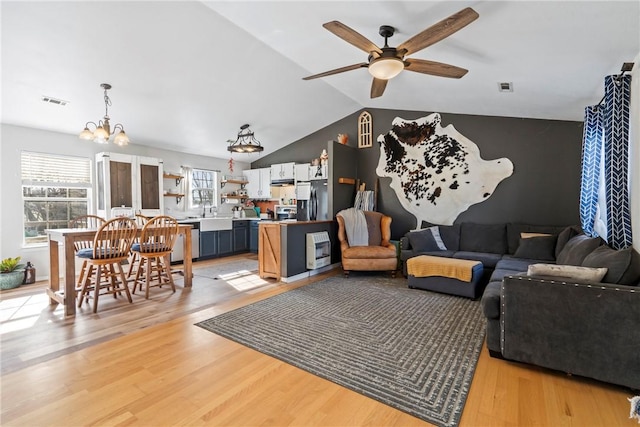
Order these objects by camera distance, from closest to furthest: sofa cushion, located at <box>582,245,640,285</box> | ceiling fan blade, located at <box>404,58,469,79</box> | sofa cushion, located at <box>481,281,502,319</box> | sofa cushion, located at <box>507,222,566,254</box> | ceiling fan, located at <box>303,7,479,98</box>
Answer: sofa cushion, located at <box>582,245,640,285</box> < ceiling fan, located at <box>303,7,479,98</box> < sofa cushion, located at <box>481,281,502,319</box> < ceiling fan blade, located at <box>404,58,469,79</box> < sofa cushion, located at <box>507,222,566,254</box>

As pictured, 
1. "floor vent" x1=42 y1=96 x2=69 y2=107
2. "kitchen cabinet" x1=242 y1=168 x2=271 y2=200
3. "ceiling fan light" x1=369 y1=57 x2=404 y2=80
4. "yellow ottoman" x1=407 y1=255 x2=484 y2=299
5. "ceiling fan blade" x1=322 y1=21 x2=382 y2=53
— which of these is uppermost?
"floor vent" x1=42 y1=96 x2=69 y2=107

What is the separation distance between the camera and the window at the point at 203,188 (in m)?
6.72

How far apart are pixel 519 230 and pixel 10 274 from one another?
7.21 m

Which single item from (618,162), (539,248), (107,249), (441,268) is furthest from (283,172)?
(618,162)

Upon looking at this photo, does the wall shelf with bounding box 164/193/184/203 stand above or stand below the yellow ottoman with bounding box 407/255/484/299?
above

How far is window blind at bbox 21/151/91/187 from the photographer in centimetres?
455

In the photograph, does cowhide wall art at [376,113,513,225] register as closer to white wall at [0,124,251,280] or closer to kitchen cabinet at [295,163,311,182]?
kitchen cabinet at [295,163,311,182]

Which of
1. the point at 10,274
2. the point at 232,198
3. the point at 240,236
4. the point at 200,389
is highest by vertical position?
the point at 232,198

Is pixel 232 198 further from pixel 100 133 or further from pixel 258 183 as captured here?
pixel 100 133

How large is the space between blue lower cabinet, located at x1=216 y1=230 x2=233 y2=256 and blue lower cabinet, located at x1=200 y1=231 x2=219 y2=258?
83 mm

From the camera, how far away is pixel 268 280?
4.61 meters

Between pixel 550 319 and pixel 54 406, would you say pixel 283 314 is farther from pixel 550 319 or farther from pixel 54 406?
pixel 550 319

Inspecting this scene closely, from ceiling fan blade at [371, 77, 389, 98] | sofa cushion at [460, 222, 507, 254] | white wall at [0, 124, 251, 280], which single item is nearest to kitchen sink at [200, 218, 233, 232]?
white wall at [0, 124, 251, 280]

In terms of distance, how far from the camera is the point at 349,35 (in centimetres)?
235
